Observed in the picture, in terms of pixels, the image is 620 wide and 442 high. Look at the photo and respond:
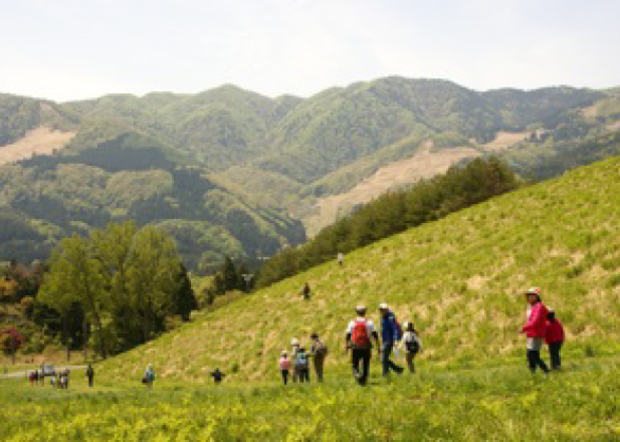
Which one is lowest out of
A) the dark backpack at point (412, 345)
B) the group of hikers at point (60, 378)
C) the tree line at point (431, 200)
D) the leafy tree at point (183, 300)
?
the group of hikers at point (60, 378)

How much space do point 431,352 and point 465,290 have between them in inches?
228

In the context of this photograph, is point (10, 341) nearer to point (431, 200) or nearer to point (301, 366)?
point (431, 200)

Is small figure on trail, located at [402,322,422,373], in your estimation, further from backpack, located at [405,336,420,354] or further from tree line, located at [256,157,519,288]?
tree line, located at [256,157,519,288]

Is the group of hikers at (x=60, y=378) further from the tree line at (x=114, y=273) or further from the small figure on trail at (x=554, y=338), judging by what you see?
the small figure on trail at (x=554, y=338)

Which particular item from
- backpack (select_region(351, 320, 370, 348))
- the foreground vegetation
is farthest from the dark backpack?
the foreground vegetation

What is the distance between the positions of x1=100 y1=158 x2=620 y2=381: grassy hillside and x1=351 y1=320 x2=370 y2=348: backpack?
6129mm

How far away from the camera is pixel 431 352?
938 inches

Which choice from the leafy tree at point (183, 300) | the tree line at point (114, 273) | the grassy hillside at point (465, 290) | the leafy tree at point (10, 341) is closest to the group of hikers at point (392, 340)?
the grassy hillside at point (465, 290)

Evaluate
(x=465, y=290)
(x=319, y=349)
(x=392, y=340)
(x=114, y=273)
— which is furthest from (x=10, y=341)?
(x=392, y=340)

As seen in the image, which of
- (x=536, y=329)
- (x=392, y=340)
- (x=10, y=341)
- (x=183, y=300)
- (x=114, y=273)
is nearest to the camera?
(x=536, y=329)

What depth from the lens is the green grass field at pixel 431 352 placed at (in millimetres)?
9297

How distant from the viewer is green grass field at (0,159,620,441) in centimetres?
930

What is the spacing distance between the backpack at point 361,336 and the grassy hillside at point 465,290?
241 inches

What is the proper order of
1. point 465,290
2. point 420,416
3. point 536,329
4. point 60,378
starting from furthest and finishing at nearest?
point 60,378 → point 465,290 → point 536,329 → point 420,416
